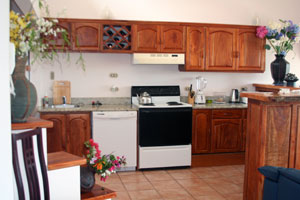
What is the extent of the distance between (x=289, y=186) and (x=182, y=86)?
10.8 ft

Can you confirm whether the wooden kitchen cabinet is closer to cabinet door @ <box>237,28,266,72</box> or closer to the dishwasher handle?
cabinet door @ <box>237,28,266,72</box>

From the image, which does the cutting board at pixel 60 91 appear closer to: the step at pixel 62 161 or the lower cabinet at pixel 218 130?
the lower cabinet at pixel 218 130

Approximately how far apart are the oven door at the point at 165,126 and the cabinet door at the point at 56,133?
42.3 inches

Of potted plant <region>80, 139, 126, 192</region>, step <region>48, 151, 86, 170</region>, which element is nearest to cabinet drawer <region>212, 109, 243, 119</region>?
potted plant <region>80, 139, 126, 192</region>

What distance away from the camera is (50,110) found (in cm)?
428

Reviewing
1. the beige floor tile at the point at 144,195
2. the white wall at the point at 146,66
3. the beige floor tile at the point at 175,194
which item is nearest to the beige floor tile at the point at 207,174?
the beige floor tile at the point at 175,194

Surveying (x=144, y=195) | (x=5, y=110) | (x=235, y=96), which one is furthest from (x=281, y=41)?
(x=5, y=110)

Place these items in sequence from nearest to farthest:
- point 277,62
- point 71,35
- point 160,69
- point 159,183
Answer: point 277,62
point 159,183
point 71,35
point 160,69

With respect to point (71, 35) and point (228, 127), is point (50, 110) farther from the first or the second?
point (228, 127)

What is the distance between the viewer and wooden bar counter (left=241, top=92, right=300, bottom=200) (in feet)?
8.88

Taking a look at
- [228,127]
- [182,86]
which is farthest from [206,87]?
[228,127]

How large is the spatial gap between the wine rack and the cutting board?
2.72 feet

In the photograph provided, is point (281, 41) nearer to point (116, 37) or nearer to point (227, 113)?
point (227, 113)

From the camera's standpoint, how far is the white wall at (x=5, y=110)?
1437mm
